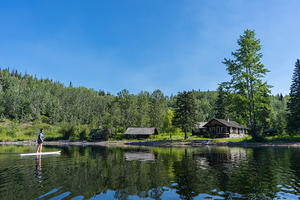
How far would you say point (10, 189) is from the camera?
9.40 m

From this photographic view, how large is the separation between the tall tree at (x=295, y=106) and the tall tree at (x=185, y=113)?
23.4 metres

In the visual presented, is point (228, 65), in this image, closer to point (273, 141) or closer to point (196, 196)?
point (273, 141)

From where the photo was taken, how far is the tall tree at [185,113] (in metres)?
54.7

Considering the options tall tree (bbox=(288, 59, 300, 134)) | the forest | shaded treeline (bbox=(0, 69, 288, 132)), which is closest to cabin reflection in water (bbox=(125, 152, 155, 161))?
the forest

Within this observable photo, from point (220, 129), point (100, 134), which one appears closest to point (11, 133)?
point (100, 134)

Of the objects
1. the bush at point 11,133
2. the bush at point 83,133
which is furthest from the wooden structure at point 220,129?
the bush at point 11,133

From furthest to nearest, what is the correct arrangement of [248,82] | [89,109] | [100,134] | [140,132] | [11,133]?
[89,109] → [11,133] → [100,134] → [140,132] → [248,82]

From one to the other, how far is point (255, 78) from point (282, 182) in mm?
33964

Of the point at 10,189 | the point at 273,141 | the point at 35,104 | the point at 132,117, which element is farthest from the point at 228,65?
the point at 35,104

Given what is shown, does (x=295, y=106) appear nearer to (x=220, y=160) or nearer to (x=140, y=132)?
(x=220, y=160)

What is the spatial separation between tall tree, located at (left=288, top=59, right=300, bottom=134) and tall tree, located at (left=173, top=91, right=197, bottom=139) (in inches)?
923

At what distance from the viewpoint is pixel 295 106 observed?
157ft

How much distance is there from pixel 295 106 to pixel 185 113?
27.2 metres

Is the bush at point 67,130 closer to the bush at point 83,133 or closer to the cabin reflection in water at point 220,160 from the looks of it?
the bush at point 83,133
